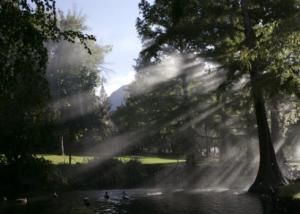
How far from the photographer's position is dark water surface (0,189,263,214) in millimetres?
21969

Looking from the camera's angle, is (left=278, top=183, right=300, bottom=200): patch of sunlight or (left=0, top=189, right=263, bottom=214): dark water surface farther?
(left=0, top=189, right=263, bottom=214): dark water surface

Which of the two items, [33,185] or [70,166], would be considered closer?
[33,185]

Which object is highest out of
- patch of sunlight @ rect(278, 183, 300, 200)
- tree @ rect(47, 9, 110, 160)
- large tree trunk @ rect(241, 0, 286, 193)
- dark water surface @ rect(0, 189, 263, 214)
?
tree @ rect(47, 9, 110, 160)

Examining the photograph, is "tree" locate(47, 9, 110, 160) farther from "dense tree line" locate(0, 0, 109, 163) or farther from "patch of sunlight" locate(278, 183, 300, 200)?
"patch of sunlight" locate(278, 183, 300, 200)

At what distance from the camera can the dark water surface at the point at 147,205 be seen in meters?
22.0

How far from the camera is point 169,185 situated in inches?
1591

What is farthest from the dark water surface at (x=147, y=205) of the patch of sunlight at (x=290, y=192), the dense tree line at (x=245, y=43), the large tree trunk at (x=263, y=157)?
the dense tree line at (x=245, y=43)

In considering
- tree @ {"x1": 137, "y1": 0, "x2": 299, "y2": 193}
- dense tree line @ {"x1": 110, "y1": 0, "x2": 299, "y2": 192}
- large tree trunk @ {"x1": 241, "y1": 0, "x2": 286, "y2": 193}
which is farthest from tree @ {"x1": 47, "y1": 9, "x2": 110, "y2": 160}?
large tree trunk @ {"x1": 241, "y1": 0, "x2": 286, "y2": 193}

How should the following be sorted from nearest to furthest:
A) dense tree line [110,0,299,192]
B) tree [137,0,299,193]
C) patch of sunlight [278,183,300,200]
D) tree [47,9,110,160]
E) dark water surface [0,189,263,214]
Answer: dense tree line [110,0,299,192]
patch of sunlight [278,183,300,200]
dark water surface [0,189,263,214]
tree [137,0,299,193]
tree [47,9,110,160]

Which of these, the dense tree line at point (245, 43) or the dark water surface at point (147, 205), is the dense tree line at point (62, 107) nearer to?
the dark water surface at point (147, 205)

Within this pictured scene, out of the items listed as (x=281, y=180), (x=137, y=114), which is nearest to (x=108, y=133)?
(x=137, y=114)

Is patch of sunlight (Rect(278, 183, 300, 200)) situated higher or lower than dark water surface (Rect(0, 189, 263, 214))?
higher

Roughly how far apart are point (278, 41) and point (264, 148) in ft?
48.9

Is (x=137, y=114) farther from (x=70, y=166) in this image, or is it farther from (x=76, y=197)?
(x=76, y=197)
